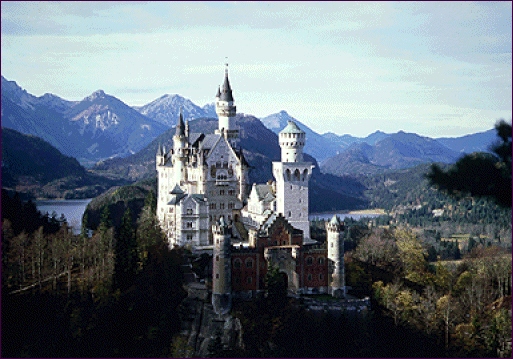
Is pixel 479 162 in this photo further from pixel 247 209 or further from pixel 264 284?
pixel 247 209

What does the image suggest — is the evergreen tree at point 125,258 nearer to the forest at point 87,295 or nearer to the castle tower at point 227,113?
the forest at point 87,295

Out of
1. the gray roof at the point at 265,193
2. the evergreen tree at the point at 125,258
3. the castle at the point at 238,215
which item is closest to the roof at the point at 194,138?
the castle at the point at 238,215

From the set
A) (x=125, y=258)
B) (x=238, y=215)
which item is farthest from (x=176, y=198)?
(x=125, y=258)

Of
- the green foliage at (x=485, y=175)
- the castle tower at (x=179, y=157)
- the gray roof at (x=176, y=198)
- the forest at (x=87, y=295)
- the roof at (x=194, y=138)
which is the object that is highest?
the roof at (x=194, y=138)

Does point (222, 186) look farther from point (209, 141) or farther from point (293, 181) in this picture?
point (293, 181)

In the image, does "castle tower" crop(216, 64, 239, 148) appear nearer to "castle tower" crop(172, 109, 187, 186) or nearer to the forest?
"castle tower" crop(172, 109, 187, 186)

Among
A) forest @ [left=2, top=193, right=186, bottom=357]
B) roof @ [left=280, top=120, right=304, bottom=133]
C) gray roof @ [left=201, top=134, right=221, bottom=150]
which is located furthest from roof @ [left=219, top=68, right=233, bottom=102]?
forest @ [left=2, top=193, right=186, bottom=357]

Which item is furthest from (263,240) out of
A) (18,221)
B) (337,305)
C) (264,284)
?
(18,221)
